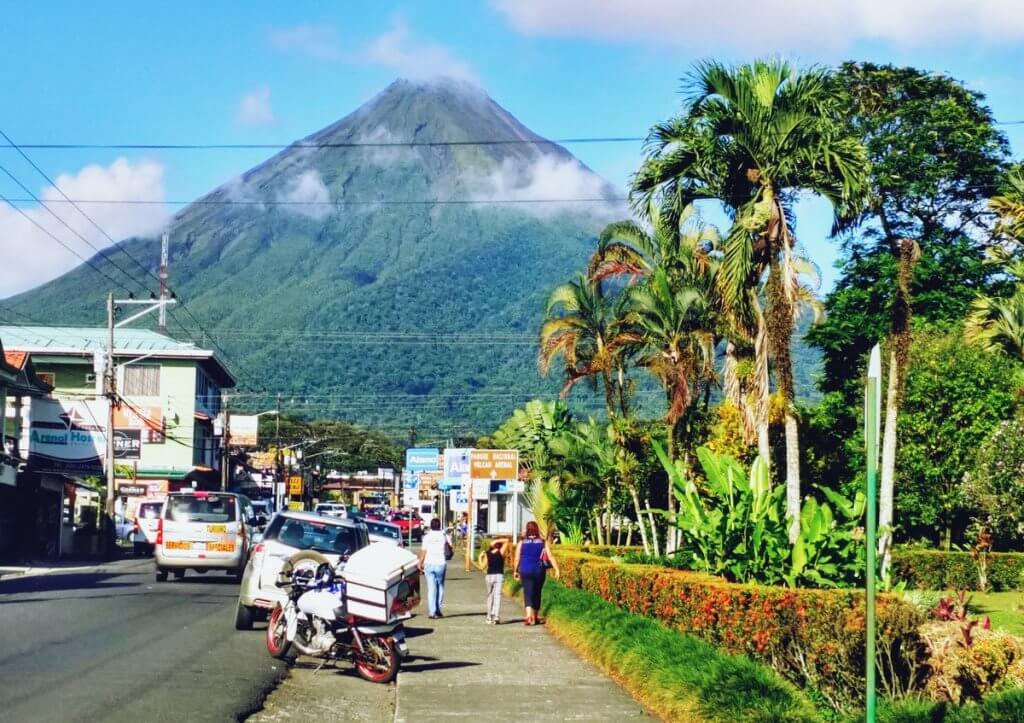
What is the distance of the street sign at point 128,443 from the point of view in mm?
58000

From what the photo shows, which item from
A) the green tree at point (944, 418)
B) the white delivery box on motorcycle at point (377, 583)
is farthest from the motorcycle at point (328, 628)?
the green tree at point (944, 418)

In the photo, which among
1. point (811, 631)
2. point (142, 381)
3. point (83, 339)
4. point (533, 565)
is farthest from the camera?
point (83, 339)

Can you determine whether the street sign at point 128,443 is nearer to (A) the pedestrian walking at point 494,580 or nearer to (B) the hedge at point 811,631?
(A) the pedestrian walking at point 494,580

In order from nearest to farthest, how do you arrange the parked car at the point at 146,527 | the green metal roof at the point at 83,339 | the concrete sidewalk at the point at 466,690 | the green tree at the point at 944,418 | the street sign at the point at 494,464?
the concrete sidewalk at the point at 466,690 → the green tree at the point at 944,418 → the street sign at the point at 494,464 → the parked car at the point at 146,527 → the green metal roof at the point at 83,339

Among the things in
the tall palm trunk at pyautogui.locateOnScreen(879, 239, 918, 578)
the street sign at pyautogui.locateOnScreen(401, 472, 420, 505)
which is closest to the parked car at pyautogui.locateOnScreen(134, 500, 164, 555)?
the street sign at pyautogui.locateOnScreen(401, 472, 420, 505)

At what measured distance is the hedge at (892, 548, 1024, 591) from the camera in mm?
32344

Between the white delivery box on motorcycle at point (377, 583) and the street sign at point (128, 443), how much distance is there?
4570 cm

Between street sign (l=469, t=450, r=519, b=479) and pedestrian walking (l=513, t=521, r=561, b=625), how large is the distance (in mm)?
15387

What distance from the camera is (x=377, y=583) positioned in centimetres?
1381

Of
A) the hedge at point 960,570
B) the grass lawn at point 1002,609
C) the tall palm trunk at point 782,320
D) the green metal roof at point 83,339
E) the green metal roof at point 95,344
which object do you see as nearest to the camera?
the grass lawn at point 1002,609

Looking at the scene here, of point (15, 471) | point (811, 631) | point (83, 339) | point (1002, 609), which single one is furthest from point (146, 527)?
point (811, 631)

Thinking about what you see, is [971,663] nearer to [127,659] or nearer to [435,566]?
[127,659]

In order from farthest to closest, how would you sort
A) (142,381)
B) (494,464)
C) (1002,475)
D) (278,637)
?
(142,381) → (494,464) → (1002,475) → (278,637)

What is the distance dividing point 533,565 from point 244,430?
73765 millimetres
